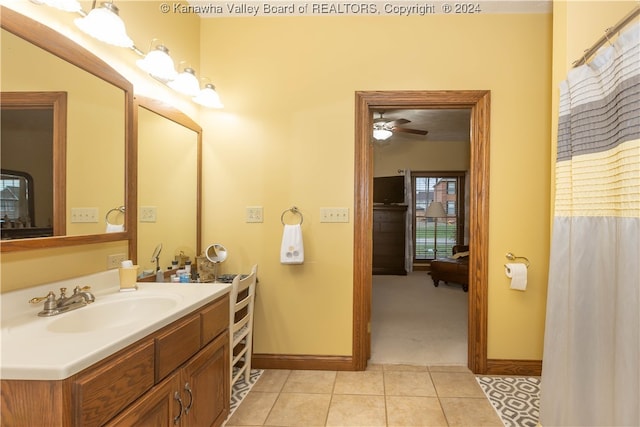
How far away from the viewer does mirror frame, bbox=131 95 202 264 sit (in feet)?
5.87

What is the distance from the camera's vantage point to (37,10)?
4.07 feet

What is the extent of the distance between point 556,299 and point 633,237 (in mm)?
484

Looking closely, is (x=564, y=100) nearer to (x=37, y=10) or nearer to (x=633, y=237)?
(x=633, y=237)

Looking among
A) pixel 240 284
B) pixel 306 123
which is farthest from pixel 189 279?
pixel 306 123

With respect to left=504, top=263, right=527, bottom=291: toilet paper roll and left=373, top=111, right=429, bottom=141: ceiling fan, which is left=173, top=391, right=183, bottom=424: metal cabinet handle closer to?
left=504, top=263, right=527, bottom=291: toilet paper roll

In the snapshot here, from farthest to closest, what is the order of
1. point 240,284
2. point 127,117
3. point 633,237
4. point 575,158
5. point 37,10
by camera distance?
point 240,284 → point 127,117 → point 575,158 → point 37,10 → point 633,237

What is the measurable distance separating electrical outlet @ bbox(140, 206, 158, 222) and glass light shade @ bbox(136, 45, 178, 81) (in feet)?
2.45

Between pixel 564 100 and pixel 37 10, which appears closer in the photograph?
pixel 37 10

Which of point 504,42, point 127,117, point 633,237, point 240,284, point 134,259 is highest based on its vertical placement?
point 504,42


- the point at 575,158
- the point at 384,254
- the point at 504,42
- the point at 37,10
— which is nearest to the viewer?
the point at 37,10

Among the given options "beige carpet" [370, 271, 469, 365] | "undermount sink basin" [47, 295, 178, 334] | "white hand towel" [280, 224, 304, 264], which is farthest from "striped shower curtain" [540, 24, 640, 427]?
"undermount sink basin" [47, 295, 178, 334]

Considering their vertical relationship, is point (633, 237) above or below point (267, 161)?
below

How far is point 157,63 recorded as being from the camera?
1705 millimetres

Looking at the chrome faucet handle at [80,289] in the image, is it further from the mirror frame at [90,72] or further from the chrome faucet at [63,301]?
the mirror frame at [90,72]
